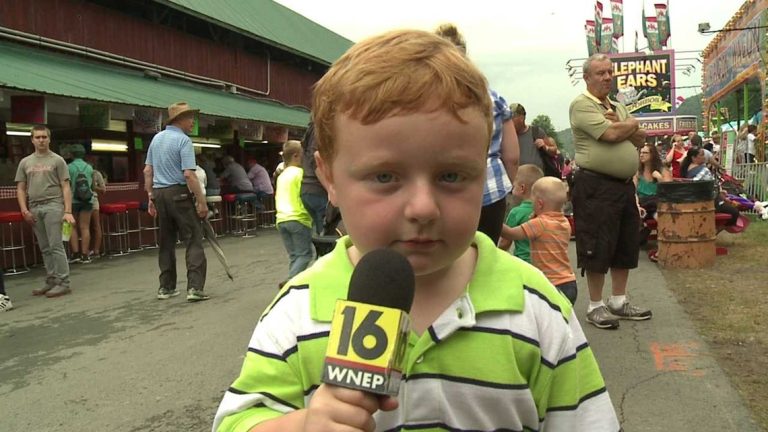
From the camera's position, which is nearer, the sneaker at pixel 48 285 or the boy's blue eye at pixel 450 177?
the boy's blue eye at pixel 450 177

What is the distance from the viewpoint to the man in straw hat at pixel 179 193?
24.1 ft

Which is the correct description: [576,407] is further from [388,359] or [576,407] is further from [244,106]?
[244,106]

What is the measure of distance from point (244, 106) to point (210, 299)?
11.8 meters

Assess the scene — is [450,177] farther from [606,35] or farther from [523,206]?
[606,35]

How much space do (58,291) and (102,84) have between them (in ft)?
18.1

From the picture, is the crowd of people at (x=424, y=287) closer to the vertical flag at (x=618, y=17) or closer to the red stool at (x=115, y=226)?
the red stool at (x=115, y=226)

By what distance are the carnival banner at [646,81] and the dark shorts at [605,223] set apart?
120 ft

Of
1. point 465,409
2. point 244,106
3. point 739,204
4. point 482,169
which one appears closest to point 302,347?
point 465,409

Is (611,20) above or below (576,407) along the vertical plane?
above

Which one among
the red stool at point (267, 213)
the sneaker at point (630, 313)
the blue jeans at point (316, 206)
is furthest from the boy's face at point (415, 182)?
the red stool at point (267, 213)

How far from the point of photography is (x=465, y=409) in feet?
4.11

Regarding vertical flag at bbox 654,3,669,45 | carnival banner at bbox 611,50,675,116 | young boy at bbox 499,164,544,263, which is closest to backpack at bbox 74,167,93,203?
young boy at bbox 499,164,544,263

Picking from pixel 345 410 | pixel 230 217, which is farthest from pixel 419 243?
pixel 230 217

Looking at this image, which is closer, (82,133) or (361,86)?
(361,86)
